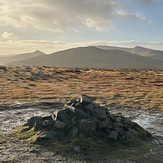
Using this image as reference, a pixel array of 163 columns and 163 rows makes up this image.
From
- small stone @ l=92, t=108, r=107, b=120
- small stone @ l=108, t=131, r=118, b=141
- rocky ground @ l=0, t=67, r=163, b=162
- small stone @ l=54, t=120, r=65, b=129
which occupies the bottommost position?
rocky ground @ l=0, t=67, r=163, b=162

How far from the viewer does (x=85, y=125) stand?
83.0 ft

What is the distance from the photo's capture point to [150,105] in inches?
1694

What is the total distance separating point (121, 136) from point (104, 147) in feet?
8.57

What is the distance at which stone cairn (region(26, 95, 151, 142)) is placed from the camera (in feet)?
82.7

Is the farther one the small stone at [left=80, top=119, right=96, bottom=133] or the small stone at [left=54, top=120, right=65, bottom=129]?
the small stone at [left=54, top=120, right=65, bottom=129]

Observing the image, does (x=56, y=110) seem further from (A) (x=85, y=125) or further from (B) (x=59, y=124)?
(A) (x=85, y=125)

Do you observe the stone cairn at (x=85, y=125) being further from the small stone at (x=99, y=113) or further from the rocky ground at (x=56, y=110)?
the rocky ground at (x=56, y=110)

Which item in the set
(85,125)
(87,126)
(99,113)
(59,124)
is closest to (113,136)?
(87,126)

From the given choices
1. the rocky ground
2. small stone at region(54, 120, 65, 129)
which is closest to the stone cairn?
small stone at region(54, 120, 65, 129)

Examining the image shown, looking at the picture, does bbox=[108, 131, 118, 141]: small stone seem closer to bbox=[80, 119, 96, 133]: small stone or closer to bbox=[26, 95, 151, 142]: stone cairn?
bbox=[26, 95, 151, 142]: stone cairn

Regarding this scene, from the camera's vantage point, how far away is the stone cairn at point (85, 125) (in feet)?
82.7

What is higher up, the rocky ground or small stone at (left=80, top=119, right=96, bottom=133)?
small stone at (left=80, top=119, right=96, bottom=133)

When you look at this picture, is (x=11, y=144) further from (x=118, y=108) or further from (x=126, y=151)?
(x=118, y=108)

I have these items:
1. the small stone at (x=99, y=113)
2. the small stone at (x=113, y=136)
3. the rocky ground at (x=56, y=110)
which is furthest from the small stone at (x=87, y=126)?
the rocky ground at (x=56, y=110)
